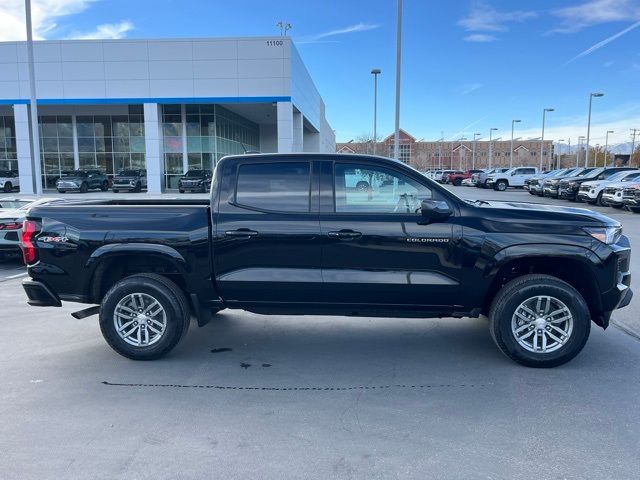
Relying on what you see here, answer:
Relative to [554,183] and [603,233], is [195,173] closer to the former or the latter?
[554,183]

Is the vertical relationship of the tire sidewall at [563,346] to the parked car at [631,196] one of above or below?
below

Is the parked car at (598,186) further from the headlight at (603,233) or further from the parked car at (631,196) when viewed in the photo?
the headlight at (603,233)

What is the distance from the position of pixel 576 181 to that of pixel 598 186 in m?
2.91

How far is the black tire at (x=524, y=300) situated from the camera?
4.59 m

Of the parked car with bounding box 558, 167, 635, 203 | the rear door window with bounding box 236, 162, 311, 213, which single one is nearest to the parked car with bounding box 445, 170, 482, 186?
the parked car with bounding box 558, 167, 635, 203

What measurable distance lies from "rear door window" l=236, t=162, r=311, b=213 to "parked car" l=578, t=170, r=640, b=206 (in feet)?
71.5

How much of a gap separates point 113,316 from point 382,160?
2.98m

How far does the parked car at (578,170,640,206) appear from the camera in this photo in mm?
23206

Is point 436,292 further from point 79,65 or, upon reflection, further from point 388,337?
point 79,65

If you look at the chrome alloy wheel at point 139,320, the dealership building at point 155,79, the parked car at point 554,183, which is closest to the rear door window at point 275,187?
the chrome alloy wheel at point 139,320

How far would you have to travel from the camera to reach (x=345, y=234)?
468 centimetres

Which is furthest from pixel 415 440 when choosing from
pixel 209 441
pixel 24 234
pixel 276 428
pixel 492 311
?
pixel 24 234

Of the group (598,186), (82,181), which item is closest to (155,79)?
(82,181)

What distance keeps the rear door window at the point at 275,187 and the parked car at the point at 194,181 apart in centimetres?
2665
